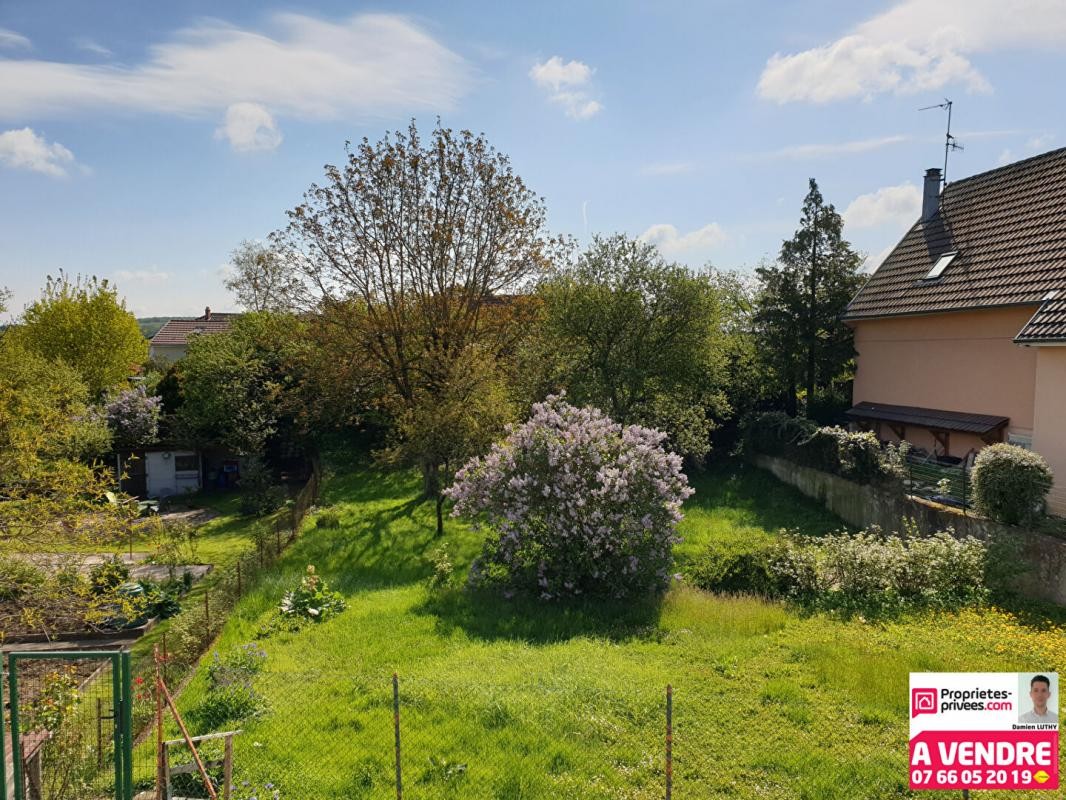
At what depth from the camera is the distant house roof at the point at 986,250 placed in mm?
17203

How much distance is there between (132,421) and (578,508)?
72.6 ft

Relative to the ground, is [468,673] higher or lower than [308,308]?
lower

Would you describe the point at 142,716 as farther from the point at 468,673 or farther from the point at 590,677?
the point at 590,677

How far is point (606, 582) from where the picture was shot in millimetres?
14219

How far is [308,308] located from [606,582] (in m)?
14.6

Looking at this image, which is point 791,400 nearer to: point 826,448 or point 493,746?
point 826,448

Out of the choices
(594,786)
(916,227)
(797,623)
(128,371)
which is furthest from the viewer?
(128,371)

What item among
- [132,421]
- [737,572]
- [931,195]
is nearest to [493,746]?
[737,572]

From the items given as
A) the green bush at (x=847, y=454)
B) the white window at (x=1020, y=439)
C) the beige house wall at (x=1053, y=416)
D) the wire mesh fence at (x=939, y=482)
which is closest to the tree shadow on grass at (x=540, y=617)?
the wire mesh fence at (x=939, y=482)

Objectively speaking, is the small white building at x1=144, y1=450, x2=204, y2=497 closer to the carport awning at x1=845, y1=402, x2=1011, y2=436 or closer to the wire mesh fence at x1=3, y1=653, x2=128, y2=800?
the wire mesh fence at x1=3, y1=653, x2=128, y2=800

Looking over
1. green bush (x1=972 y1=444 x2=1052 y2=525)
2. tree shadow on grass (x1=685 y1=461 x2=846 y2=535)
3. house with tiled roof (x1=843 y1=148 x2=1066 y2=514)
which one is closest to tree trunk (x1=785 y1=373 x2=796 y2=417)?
house with tiled roof (x1=843 y1=148 x2=1066 y2=514)

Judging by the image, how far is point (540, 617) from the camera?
43.5ft

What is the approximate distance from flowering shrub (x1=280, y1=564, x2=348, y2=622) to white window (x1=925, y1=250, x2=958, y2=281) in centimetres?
1803

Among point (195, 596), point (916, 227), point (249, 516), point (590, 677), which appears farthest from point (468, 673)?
point (916, 227)
